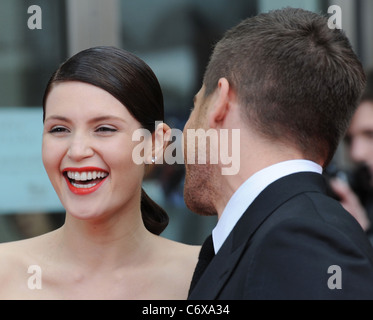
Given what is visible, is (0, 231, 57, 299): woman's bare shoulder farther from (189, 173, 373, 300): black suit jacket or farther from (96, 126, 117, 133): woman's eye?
(189, 173, 373, 300): black suit jacket

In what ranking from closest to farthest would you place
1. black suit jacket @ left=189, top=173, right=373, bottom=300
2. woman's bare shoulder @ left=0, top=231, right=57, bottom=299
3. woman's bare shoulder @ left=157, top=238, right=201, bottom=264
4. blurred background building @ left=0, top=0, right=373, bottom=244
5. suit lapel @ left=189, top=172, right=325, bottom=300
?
black suit jacket @ left=189, top=173, right=373, bottom=300, suit lapel @ left=189, top=172, right=325, bottom=300, woman's bare shoulder @ left=0, top=231, right=57, bottom=299, woman's bare shoulder @ left=157, top=238, right=201, bottom=264, blurred background building @ left=0, top=0, right=373, bottom=244

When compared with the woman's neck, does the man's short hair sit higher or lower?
higher

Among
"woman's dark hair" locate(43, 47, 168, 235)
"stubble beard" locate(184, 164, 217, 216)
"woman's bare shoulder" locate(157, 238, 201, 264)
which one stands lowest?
"woman's bare shoulder" locate(157, 238, 201, 264)

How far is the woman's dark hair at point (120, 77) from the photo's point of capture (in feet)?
7.74

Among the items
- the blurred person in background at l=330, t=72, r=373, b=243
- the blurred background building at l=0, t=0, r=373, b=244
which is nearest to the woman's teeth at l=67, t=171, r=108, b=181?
the blurred person in background at l=330, t=72, r=373, b=243

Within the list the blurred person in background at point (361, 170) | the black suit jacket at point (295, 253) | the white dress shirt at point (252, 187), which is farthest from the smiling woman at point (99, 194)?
the blurred person in background at point (361, 170)

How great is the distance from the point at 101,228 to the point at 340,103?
0.98m

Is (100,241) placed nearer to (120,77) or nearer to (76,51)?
(120,77)

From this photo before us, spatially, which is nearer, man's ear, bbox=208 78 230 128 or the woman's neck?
man's ear, bbox=208 78 230 128

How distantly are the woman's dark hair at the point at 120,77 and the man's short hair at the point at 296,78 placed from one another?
1.71ft

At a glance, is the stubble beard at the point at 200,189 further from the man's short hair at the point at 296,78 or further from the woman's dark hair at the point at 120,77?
the woman's dark hair at the point at 120,77

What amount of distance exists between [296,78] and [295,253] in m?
0.49

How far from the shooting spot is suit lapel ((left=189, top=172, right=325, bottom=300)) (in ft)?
5.70

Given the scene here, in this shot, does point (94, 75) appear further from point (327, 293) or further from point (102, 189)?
point (327, 293)
